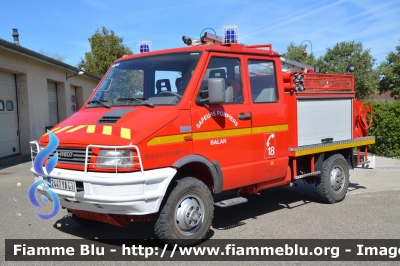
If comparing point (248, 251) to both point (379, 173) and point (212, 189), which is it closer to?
point (212, 189)

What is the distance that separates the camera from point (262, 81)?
5.90m

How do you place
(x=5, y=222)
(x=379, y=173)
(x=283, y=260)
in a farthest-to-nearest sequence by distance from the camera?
(x=379, y=173), (x=5, y=222), (x=283, y=260)

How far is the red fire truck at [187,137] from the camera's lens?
4.25 m

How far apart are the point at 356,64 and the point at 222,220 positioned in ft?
93.7

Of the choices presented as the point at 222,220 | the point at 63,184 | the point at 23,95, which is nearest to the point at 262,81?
the point at 222,220

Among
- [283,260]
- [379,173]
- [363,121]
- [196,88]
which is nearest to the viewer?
[283,260]

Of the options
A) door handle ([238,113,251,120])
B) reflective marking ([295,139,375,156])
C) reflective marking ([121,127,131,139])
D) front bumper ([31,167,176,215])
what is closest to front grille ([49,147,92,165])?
front bumper ([31,167,176,215])

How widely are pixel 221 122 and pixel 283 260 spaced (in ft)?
6.07

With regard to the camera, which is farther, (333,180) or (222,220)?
(333,180)

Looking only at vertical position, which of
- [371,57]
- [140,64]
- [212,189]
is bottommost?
[212,189]

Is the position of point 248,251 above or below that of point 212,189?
below

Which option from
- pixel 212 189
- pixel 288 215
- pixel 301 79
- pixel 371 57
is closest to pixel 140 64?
pixel 212 189

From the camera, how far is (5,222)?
237 inches

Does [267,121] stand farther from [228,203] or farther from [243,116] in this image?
[228,203]
